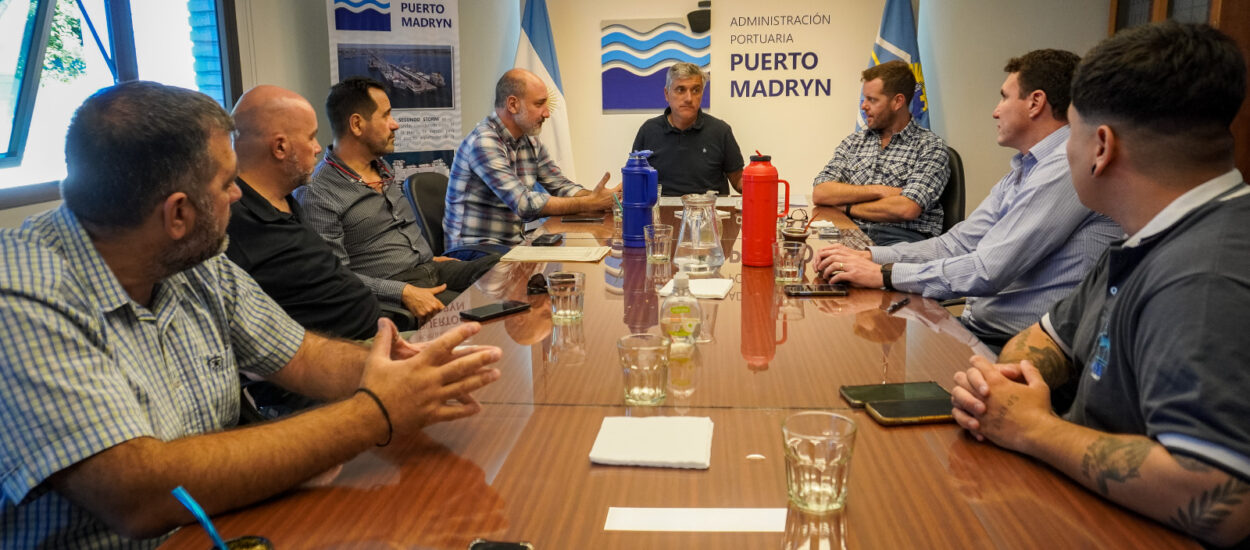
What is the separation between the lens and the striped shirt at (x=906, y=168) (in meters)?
4.16

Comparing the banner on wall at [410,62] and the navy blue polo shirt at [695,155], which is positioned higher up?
the banner on wall at [410,62]

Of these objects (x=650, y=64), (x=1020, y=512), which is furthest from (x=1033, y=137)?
(x=650, y=64)

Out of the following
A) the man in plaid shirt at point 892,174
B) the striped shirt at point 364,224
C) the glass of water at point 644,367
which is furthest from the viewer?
the man in plaid shirt at point 892,174

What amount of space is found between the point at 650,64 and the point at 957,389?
4.94 metres

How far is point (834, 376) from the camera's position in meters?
1.55

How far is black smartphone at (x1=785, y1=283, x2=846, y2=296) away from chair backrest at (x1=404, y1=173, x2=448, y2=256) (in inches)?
89.4

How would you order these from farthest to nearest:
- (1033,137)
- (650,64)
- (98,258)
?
(650,64) → (1033,137) → (98,258)

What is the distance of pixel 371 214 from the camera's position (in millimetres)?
3268

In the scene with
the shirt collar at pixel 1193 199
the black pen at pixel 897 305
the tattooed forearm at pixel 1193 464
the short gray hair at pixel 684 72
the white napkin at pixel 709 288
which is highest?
the short gray hair at pixel 684 72

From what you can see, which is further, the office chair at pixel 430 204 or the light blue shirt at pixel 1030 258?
the office chair at pixel 430 204

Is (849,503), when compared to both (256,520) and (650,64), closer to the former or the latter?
(256,520)

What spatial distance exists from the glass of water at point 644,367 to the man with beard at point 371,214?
1713mm

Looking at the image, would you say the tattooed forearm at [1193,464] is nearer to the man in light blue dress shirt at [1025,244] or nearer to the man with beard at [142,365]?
the man with beard at [142,365]

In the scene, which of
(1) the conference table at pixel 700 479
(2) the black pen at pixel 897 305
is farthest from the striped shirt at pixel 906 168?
(1) the conference table at pixel 700 479
